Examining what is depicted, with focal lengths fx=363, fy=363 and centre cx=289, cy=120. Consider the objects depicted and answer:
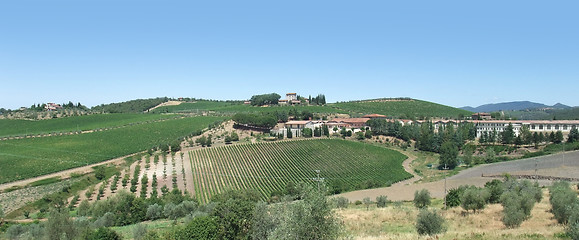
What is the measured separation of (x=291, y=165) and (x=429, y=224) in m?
50.0

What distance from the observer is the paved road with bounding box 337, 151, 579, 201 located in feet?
175

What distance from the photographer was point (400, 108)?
16838 centimetres

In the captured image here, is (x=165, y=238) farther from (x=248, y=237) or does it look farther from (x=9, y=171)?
(x=9, y=171)

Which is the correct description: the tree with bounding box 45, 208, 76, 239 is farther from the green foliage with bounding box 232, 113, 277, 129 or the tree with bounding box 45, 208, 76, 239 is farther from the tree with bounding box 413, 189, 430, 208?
the green foliage with bounding box 232, 113, 277, 129

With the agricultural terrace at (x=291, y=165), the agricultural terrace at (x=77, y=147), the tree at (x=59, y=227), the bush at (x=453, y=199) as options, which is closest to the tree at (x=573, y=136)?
the agricultural terrace at (x=291, y=165)

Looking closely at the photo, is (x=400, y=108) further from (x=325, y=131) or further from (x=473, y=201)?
(x=473, y=201)

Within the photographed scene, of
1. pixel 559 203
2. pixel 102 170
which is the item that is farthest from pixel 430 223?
pixel 102 170

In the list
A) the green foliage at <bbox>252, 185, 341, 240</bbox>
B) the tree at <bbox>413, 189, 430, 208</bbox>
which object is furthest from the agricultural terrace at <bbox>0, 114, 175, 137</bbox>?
the green foliage at <bbox>252, 185, 341, 240</bbox>

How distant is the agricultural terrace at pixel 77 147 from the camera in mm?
71812

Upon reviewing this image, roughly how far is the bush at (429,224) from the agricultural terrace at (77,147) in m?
71.1

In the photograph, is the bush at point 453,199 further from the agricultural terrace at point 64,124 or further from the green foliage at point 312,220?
the agricultural terrace at point 64,124

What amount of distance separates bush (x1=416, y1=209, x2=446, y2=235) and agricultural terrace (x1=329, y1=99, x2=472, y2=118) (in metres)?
129

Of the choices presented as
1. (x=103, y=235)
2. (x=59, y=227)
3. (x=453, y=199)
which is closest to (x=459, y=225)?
(x=453, y=199)

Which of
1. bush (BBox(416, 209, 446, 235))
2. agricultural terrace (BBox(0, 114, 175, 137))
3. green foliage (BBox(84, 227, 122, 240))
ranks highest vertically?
agricultural terrace (BBox(0, 114, 175, 137))
